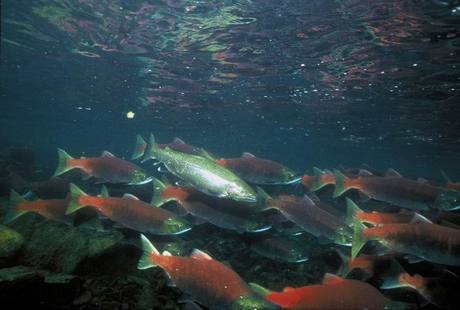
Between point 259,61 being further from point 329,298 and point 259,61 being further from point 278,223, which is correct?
point 329,298

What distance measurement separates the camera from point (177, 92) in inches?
1156

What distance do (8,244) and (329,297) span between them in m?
5.37

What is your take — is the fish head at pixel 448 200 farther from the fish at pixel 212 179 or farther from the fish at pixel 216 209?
the fish at pixel 212 179

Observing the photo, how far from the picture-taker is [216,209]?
21.6ft

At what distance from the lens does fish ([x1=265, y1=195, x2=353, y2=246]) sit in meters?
6.58

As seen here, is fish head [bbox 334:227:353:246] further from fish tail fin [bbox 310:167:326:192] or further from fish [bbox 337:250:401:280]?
fish tail fin [bbox 310:167:326:192]

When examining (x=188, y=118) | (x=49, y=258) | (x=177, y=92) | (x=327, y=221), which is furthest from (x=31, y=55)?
(x=327, y=221)

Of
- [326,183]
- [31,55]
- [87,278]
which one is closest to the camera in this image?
[87,278]

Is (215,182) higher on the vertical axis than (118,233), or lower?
Answer: higher

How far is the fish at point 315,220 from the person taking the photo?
658 centimetres

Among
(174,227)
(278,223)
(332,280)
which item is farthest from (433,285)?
(174,227)

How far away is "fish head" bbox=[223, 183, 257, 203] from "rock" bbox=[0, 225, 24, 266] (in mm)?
3763

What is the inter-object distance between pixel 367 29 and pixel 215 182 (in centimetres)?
1105

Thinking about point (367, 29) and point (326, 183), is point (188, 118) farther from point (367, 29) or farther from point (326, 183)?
point (326, 183)
